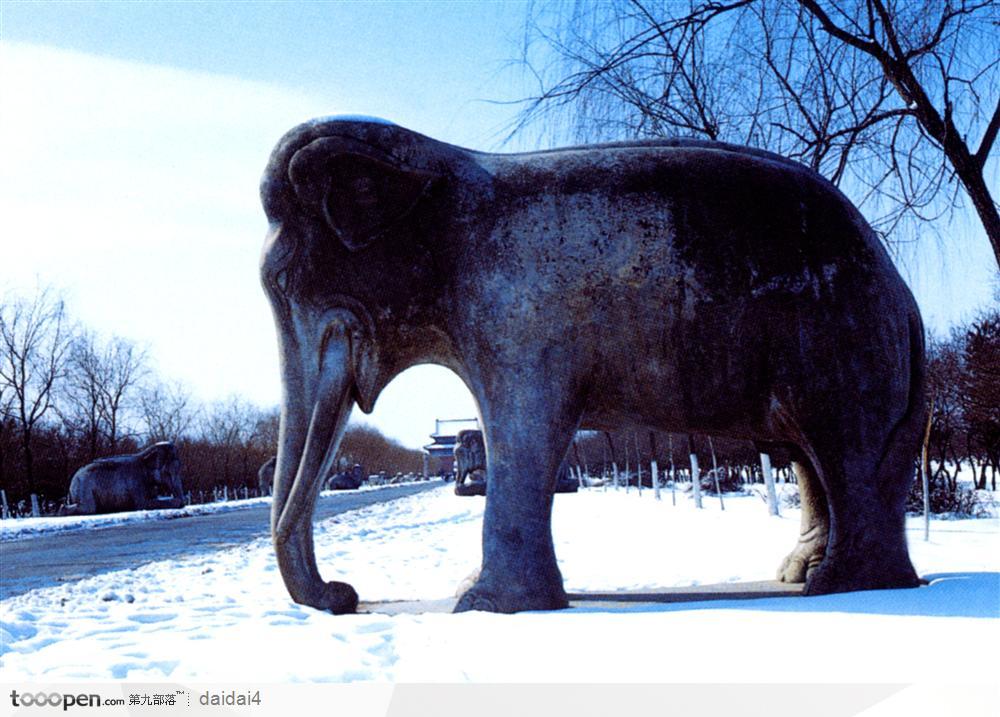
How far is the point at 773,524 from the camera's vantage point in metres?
9.14

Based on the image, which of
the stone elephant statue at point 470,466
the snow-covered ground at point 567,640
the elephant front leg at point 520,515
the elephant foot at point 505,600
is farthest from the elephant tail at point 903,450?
the stone elephant statue at point 470,466

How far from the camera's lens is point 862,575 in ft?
11.4

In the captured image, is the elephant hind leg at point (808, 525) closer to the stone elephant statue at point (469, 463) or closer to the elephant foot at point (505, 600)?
the elephant foot at point (505, 600)

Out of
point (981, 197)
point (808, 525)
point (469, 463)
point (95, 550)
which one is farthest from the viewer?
point (469, 463)

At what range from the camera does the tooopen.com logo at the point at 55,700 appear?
246 cm

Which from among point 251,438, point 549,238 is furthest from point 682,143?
point 251,438

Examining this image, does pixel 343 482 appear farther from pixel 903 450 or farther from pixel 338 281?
pixel 903 450

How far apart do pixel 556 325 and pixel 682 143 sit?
110 cm

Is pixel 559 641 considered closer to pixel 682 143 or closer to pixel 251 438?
pixel 682 143

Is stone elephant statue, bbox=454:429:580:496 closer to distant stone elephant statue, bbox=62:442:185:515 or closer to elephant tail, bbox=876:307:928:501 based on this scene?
distant stone elephant statue, bbox=62:442:185:515

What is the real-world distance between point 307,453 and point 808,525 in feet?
7.87

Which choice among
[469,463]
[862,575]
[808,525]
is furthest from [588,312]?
[469,463]

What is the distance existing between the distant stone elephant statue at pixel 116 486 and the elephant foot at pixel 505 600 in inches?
937

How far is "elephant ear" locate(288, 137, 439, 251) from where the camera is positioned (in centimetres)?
367
